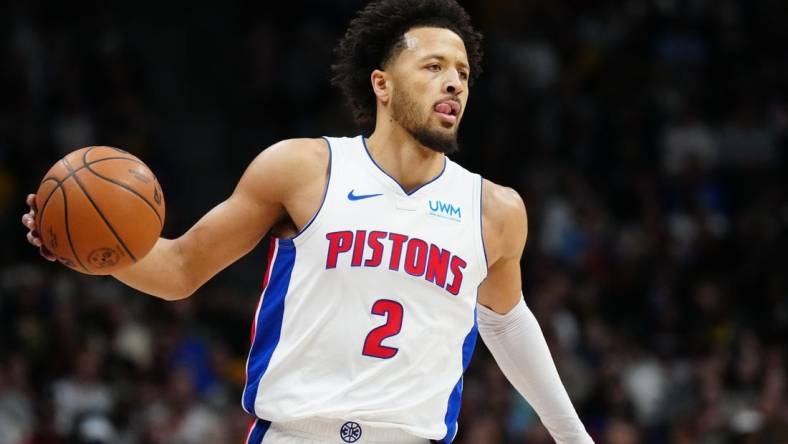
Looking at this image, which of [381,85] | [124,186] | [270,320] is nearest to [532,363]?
[270,320]

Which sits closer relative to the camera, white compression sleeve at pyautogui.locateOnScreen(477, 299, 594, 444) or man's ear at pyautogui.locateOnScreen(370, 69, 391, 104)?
man's ear at pyautogui.locateOnScreen(370, 69, 391, 104)

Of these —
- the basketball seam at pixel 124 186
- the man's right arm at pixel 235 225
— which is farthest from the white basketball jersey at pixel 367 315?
the basketball seam at pixel 124 186

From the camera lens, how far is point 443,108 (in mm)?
4426

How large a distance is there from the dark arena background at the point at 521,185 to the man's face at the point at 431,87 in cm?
463

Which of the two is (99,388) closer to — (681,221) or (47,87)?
(47,87)

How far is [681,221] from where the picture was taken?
12.1 metres

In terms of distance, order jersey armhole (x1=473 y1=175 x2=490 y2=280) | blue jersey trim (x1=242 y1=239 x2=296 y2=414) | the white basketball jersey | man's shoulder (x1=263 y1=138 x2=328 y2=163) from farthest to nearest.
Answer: jersey armhole (x1=473 y1=175 x2=490 y2=280), man's shoulder (x1=263 y1=138 x2=328 y2=163), blue jersey trim (x1=242 y1=239 x2=296 y2=414), the white basketball jersey

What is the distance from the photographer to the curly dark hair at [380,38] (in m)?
4.71

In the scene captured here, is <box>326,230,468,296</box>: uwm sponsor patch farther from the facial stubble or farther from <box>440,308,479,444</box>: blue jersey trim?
the facial stubble

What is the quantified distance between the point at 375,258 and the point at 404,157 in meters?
0.48

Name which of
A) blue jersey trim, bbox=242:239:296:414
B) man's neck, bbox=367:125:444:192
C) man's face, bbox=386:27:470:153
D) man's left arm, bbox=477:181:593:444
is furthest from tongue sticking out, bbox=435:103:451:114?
blue jersey trim, bbox=242:239:296:414

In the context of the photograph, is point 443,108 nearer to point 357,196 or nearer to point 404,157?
point 404,157

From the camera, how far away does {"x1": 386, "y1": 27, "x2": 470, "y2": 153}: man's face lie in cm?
443

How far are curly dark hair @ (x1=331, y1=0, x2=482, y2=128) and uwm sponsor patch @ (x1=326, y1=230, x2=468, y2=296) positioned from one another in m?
0.81
